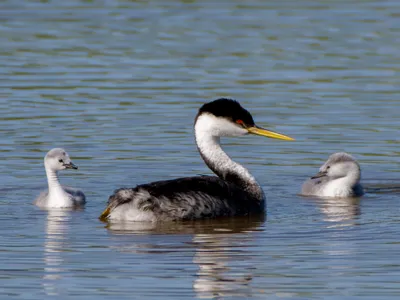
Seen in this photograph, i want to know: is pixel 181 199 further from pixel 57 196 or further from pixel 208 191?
pixel 57 196

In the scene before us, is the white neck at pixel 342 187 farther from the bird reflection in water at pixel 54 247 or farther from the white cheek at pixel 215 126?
the bird reflection in water at pixel 54 247

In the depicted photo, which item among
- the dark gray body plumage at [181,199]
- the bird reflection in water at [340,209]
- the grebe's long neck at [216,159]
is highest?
the grebe's long neck at [216,159]

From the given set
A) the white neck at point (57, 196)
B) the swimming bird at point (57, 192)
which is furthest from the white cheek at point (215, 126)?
the white neck at point (57, 196)

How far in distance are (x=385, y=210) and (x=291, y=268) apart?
3081mm

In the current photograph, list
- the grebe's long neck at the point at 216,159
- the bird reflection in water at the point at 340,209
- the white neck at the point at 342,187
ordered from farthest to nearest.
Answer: the white neck at the point at 342,187 → the grebe's long neck at the point at 216,159 → the bird reflection in water at the point at 340,209

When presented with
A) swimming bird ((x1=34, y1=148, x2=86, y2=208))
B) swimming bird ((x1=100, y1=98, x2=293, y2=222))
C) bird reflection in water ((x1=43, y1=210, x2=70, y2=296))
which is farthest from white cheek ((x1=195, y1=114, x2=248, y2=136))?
bird reflection in water ((x1=43, y1=210, x2=70, y2=296))

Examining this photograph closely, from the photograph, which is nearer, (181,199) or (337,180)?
(181,199)

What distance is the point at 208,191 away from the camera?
1290 cm

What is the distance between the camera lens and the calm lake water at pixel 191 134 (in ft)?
34.5

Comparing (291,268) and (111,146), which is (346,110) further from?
(291,268)

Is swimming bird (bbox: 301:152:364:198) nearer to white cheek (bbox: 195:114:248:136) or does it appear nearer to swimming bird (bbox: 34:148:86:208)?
white cheek (bbox: 195:114:248:136)

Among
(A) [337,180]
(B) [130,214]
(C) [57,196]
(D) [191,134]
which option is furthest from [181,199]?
(D) [191,134]

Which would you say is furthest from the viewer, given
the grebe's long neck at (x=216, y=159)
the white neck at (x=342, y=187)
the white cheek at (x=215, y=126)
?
the white neck at (x=342, y=187)

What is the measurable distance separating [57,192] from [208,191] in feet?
5.67
